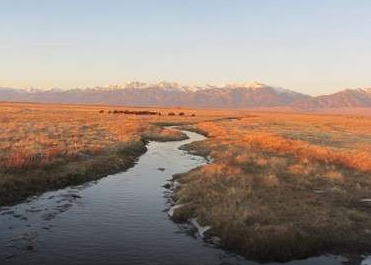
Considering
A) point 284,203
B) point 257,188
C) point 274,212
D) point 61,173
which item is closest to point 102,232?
point 274,212

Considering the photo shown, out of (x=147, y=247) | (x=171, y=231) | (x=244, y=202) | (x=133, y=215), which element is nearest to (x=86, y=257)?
(x=147, y=247)

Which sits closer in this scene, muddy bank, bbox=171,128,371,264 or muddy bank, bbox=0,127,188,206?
muddy bank, bbox=171,128,371,264

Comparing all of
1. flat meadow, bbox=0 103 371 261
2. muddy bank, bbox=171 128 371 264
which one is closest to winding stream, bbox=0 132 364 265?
muddy bank, bbox=171 128 371 264

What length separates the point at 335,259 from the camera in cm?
1856

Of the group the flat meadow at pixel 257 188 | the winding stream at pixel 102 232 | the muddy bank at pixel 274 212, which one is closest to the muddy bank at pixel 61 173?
the flat meadow at pixel 257 188

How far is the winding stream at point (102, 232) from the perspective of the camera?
1786 centimetres

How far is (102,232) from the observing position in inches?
820

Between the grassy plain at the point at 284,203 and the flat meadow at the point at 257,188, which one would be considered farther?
the flat meadow at the point at 257,188

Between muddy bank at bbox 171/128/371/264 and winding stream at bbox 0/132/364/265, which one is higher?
muddy bank at bbox 171/128/371/264

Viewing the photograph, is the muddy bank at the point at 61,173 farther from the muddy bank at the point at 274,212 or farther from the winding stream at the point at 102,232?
the muddy bank at the point at 274,212

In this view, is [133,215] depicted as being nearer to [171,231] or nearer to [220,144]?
[171,231]

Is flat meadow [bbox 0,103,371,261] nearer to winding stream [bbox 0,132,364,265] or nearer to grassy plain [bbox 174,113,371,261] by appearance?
grassy plain [bbox 174,113,371,261]

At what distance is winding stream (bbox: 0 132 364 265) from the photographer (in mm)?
17859

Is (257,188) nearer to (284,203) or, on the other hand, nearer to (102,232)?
(284,203)
